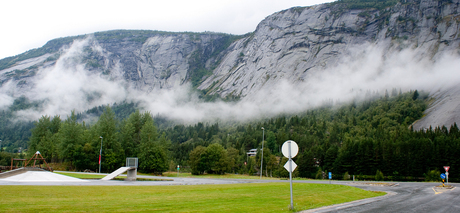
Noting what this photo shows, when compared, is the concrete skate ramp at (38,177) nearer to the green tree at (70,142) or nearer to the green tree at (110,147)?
the green tree at (70,142)

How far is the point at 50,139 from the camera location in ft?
246

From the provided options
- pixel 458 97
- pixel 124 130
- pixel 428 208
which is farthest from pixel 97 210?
pixel 458 97

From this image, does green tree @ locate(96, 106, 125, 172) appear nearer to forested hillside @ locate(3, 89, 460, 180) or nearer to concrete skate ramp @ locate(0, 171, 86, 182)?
forested hillside @ locate(3, 89, 460, 180)

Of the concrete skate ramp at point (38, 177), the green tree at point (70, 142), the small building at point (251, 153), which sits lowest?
the small building at point (251, 153)

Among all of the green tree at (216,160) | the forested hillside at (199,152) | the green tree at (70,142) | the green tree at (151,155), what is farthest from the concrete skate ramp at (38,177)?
the green tree at (216,160)

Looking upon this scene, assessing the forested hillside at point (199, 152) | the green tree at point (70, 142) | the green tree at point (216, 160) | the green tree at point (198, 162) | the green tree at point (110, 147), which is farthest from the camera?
the green tree at point (198, 162)

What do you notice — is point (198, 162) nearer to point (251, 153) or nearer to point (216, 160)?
point (216, 160)

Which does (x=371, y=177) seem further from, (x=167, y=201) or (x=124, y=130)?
(x=167, y=201)

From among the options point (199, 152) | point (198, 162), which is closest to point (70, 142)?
point (198, 162)

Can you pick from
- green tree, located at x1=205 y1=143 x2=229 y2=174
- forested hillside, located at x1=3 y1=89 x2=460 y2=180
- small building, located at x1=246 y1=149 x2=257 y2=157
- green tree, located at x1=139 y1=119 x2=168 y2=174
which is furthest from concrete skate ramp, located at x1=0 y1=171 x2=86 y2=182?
small building, located at x1=246 y1=149 x2=257 y2=157

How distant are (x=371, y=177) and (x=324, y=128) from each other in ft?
283

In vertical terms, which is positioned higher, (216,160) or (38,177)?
(38,177)

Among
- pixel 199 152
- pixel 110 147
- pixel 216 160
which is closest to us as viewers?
pixel 110 147

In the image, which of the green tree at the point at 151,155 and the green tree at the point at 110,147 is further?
the green tree at the point at 151,155
